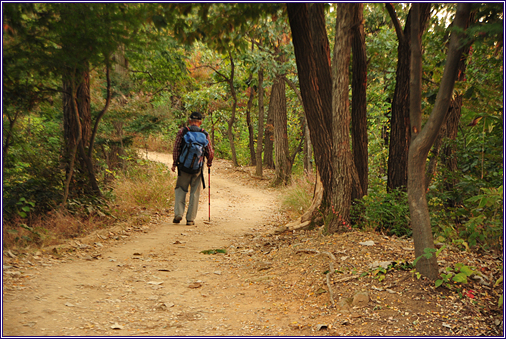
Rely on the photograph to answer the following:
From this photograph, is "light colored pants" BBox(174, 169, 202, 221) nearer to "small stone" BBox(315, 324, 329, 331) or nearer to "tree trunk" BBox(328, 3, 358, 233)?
"tree trunk" BBox(328, 3, 358, 233)

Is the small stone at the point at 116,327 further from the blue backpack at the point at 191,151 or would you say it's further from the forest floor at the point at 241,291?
the blue backpack at the point at 191,151

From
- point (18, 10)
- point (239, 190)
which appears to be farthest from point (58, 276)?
point (239, 190)

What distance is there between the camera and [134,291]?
4.77m

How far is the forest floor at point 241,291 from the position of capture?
3.70 m

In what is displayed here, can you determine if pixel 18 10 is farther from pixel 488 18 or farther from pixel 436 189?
pixel 436 189

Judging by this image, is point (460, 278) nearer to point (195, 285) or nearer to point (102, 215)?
point (195, 285)

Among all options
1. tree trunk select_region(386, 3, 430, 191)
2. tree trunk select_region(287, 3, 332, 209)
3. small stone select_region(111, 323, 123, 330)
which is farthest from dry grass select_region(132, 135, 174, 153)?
small stone select_region(111, 323, 123, 330)

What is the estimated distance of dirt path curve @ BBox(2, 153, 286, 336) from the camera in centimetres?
374

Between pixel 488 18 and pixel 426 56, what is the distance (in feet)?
11.2

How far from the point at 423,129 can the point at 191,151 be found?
5.07 metres

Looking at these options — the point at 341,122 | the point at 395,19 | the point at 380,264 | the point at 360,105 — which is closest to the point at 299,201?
the point at 360,105

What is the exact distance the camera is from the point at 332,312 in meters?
4.05

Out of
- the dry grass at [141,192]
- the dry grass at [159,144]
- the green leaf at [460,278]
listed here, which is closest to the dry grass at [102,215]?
the dry grass at [141,192]

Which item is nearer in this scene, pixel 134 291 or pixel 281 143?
pixel 134 291
